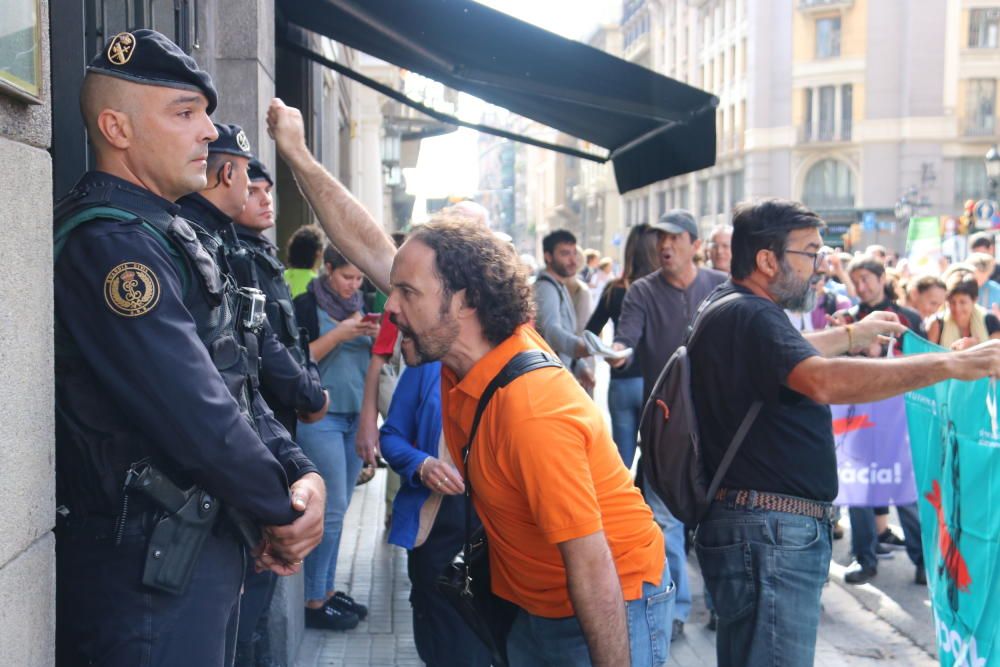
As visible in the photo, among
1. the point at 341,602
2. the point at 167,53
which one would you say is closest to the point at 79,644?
the point at 167,53

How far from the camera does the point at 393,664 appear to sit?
17.4ft

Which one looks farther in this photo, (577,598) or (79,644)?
(577,598)

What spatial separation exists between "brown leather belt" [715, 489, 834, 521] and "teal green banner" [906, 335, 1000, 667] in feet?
3.71

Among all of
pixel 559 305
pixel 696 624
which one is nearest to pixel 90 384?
pixel 696 624

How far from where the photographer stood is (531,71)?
6.75 m

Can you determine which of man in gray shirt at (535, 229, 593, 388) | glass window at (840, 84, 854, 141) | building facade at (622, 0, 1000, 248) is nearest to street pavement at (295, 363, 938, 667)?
man in gray shirt at (535, 229, 593, 388)

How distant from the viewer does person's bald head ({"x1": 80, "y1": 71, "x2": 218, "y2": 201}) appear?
2.38m

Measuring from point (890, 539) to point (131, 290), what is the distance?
7073 millimetres

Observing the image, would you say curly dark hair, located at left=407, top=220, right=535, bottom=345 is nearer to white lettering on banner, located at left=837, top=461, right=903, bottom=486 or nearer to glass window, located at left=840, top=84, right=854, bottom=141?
white lettering on banner, located at left=837, top=461, right=903, bottom=486

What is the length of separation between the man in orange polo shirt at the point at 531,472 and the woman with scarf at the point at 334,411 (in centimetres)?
286

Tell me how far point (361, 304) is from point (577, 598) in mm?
4127

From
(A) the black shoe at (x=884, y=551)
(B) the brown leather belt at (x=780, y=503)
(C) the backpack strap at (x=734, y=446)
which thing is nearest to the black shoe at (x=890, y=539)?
(A) the black shoe at (x=884, y=551)

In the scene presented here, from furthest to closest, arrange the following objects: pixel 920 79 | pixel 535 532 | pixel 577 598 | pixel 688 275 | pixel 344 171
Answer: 1. pixel 920 79
2. pixel 344 171
3. pixel 688 275
4. pixel 535 532
5. pixel 577 598

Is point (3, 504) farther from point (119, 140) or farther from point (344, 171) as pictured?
point (344, 171)
